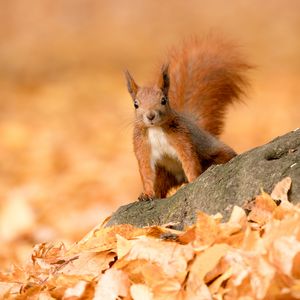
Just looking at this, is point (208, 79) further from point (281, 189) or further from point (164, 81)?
point (281, 189)

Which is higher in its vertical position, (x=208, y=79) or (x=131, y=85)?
(x=208, y=79)

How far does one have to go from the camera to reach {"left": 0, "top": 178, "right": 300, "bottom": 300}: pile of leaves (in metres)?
2.67

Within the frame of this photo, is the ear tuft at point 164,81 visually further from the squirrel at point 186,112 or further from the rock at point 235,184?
the rock at point 235,184

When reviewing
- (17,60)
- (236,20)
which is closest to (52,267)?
(17,60)

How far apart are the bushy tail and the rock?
3.81 feet

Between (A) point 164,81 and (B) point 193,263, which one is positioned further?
(A) point 164,81

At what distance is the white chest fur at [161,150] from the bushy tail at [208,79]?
0.45 meters

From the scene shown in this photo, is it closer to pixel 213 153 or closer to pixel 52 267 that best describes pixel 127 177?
pixel 213 153

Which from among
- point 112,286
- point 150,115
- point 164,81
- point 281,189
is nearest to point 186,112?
point 164,81

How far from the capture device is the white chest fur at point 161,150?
13.3 feet

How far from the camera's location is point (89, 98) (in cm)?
985

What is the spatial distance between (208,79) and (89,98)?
5.24 metres

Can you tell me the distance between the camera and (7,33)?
12.6 meters

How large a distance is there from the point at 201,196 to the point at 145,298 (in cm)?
58
